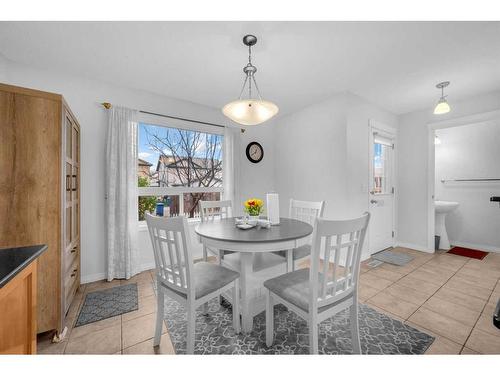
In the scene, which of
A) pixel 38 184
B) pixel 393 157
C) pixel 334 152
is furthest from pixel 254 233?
pixel 393 157

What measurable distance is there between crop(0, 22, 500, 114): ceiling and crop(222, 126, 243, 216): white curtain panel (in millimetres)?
721

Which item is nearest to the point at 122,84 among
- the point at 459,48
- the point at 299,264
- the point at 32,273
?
the point at 32,273

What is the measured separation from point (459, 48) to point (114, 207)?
387cm

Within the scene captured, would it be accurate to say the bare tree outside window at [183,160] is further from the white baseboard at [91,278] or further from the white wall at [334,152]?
the white wall at [334,152]

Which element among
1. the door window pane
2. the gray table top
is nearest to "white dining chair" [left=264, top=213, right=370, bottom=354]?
the gray table top

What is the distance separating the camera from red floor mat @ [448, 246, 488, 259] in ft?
10.5

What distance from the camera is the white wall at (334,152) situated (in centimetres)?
294

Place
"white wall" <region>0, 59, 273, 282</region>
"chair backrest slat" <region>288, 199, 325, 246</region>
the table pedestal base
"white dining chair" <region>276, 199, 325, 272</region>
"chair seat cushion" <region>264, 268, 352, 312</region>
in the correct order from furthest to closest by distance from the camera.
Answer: "white wall" <region>0, 59, 273, 282</region>, "chair backrest slat" <region>288, 199, 325, 246</region>, "white dining chair" <region>276, 199, 325, 272</region>, the table pedestal base, "chair seat cushion" <region>264, 268, 352, 312</region>

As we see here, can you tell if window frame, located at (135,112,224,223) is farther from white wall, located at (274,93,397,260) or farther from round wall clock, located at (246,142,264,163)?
white wall, located at (274,93,397,260)

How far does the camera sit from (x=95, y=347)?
147 centimetres

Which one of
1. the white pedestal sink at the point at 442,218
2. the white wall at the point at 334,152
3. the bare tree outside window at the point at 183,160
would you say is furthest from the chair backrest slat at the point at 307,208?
the white pedestal sink at the point at 442,218

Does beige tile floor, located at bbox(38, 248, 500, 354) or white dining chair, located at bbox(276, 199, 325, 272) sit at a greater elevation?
white dining chair, located at bbox(276, 199, 325, 272)
